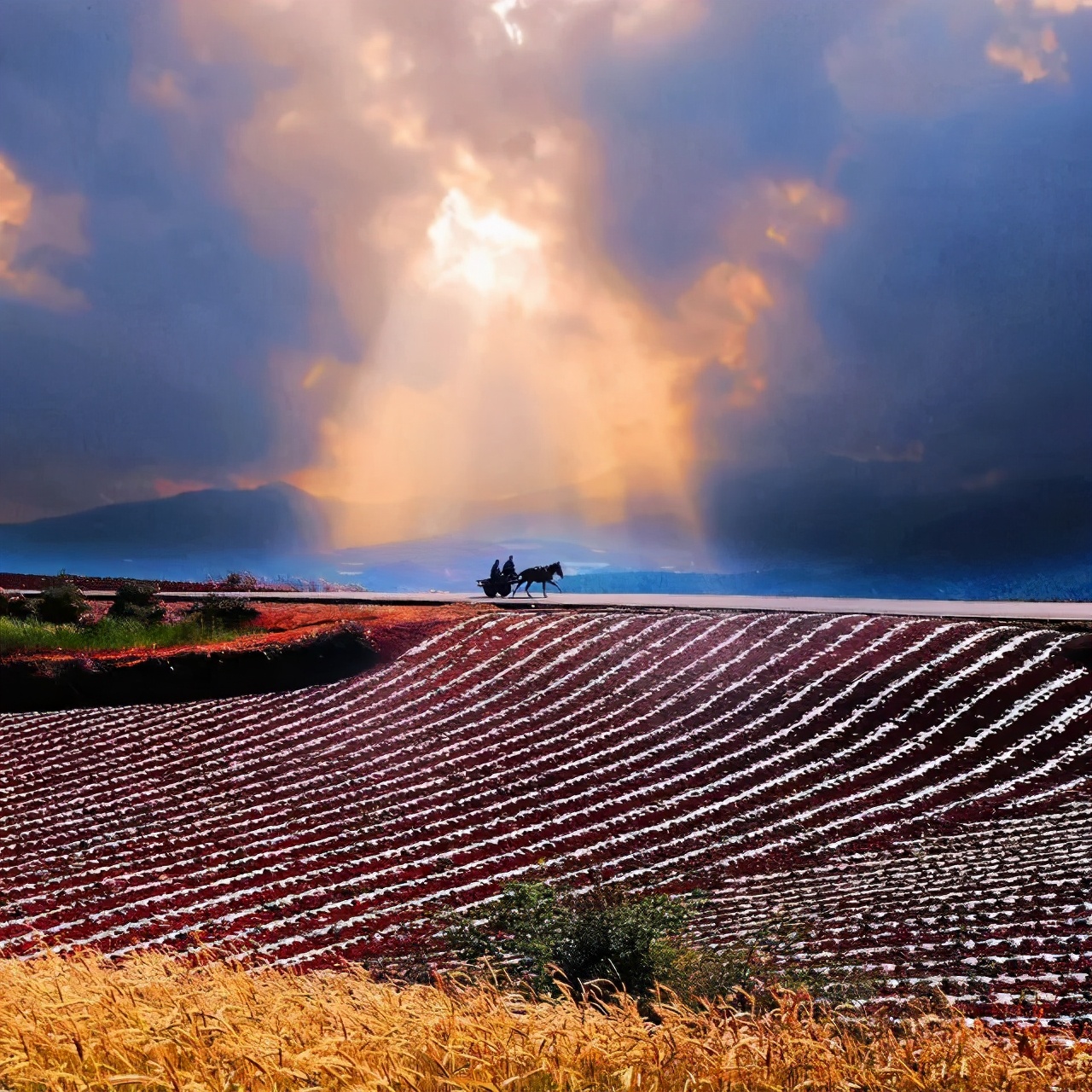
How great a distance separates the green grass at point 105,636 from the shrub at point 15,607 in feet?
5.91

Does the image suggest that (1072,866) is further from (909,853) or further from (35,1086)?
(35,1086)

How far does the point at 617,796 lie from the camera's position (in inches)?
385

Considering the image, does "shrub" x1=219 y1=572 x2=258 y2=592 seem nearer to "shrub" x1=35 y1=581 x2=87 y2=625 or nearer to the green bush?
"shrub" x1=35 y1=581 x2=87 y2=625

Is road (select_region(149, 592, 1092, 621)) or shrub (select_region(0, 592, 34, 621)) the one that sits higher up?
road (select_region(149, 592, 1092, 621))

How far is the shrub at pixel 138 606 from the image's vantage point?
17406 millimetres

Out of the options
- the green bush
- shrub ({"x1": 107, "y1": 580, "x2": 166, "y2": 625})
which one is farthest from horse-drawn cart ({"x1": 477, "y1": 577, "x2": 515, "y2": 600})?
the green bush

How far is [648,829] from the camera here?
9031mm

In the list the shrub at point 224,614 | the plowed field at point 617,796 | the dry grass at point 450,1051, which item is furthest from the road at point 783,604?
the dry grass at point 450,1051

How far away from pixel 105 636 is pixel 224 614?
2001 mm

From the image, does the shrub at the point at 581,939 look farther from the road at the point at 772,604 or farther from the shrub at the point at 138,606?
the shrub at the point at 138,606

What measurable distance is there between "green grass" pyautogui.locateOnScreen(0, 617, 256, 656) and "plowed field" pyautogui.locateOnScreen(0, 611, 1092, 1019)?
2.16 m

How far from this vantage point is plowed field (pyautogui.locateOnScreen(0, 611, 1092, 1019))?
6.74 m

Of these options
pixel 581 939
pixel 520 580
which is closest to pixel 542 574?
pixel 520 580

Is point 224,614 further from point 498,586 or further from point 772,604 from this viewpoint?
point 772,604
